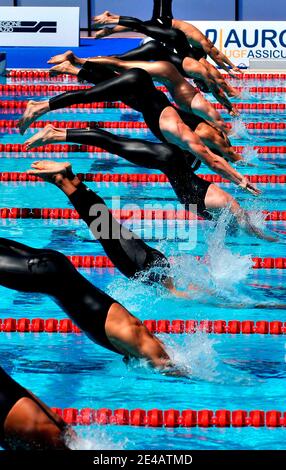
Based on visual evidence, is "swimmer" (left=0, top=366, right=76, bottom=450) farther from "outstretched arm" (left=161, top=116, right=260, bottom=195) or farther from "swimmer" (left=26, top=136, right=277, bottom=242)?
"outstretched arm" (left=161, top=116, right=260, bottom=195)

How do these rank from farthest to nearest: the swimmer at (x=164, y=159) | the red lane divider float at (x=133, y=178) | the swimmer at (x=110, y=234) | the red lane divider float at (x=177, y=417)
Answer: the red lane divider float at (x=133, y=178) < the swimmer at (x=164, y=159) < the swimmer at (x=110, y=234) < the red lane divider float at (x=177, y=417)

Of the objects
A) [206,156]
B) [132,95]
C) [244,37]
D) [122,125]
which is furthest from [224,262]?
[244,37]

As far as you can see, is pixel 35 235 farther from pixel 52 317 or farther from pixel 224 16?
pixel 224 16

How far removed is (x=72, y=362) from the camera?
4949 mm

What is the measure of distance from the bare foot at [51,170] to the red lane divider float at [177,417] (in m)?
1.05

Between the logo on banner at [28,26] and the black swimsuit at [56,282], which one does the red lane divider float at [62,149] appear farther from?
the logo on banner at [28,26]

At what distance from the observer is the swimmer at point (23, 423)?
10.5ft

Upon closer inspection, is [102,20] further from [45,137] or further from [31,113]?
[45,137]

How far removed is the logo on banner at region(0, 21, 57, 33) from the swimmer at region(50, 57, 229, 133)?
28.9ft

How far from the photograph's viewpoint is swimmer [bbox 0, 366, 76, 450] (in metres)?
3.21

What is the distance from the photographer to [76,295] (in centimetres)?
403

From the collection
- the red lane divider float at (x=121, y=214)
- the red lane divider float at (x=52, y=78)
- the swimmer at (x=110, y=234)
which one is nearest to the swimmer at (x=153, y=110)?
the swimmer at (x=110, y=234)

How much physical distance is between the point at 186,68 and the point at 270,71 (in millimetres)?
6270

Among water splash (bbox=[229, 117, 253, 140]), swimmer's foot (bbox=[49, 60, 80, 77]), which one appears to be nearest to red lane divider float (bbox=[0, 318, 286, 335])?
swimmer's foot (bbox=[49, 60, 80, 77])
